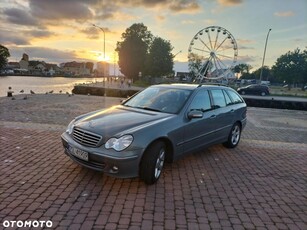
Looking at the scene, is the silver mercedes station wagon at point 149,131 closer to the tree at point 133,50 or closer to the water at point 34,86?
the water at point 34,86

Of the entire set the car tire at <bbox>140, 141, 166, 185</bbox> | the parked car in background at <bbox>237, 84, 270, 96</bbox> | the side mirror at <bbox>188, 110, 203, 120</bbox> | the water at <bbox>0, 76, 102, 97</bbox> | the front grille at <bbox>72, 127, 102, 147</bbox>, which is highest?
the side mirror at <bbox>188, 110, 203, 120</bbox>

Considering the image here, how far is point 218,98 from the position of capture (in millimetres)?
6250

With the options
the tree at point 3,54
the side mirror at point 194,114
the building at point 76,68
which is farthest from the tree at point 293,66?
the building at point 76,68

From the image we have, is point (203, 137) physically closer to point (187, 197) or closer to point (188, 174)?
point (188, 174)

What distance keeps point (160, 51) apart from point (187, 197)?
5565 cm

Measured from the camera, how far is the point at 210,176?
4.88 metres

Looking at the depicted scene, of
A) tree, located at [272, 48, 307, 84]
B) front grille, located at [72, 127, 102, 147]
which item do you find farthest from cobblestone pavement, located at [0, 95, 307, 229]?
tree, located at [272, 48, 307, 84]

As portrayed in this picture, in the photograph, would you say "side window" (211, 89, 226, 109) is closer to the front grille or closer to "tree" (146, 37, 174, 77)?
the front grille

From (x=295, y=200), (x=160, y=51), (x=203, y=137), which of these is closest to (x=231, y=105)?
(x=203, y=137)

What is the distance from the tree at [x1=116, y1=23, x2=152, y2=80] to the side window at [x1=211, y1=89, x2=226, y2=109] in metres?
57.4

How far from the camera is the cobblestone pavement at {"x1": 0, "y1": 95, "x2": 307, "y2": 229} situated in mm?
3342

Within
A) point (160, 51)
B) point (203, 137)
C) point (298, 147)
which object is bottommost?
point (298, 147)

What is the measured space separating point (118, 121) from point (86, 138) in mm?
599

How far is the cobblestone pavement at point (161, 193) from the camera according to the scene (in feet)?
11.0
